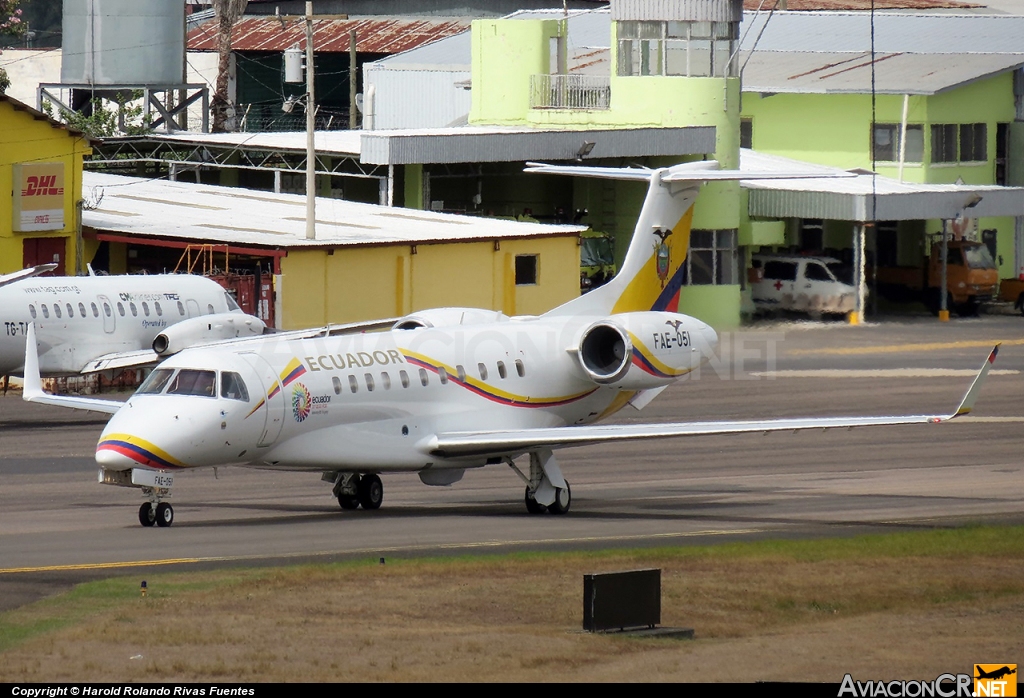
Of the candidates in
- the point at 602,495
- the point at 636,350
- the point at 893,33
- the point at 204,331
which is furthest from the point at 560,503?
the point at 893,33

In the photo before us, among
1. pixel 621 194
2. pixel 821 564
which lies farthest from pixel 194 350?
pixel 621 194

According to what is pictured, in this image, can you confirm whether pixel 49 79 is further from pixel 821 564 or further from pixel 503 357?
pixel 821 564

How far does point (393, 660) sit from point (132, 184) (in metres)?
47.9

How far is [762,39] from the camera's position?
271 ft

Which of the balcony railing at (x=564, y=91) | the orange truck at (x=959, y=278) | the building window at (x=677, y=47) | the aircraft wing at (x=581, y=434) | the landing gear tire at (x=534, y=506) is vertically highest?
the building window at (x=677, y=47)

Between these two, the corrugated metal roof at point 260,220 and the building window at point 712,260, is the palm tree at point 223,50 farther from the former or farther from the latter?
the building window at point 712,260

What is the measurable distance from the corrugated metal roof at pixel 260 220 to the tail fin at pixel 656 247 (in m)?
18.0

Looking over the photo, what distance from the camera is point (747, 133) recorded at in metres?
72.9

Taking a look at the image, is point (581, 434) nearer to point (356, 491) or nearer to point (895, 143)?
point (356, 491)

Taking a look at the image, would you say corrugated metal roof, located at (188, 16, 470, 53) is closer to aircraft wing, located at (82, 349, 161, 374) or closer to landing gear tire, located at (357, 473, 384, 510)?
aircraft wing, located at (82, 349, 161, 374)

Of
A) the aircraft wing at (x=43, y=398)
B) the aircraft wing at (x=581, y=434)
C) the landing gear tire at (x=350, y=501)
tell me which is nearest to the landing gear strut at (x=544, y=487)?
the aircraft wing at (x=581, y=434)

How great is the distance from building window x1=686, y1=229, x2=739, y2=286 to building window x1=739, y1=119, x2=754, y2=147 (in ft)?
36.2

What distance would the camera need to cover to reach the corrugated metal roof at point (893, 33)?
79062 mm

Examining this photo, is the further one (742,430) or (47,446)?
(47,446)
